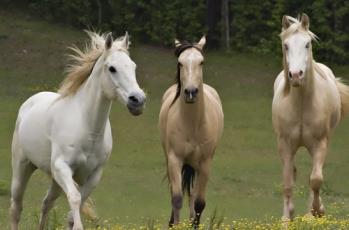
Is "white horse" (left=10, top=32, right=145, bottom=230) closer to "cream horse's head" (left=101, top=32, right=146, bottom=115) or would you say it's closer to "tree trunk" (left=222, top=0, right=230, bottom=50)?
"cream horse's head" (left=101, top=32, right=146, bottom=115)

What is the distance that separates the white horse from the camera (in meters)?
9.91

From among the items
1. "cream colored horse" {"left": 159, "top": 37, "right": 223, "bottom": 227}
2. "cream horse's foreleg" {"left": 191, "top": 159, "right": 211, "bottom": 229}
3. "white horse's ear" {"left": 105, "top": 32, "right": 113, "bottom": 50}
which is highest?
"white horse's ear" {"left": 105, "top": 32, "right": 113, "bottom": 50}

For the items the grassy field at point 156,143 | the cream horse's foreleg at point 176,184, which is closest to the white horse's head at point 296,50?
the cream horse's foreleg at point 176,184

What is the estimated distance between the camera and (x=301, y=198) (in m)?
17.1

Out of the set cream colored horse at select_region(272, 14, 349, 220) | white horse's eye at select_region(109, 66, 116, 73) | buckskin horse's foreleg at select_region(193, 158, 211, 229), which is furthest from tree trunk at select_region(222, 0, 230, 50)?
white horse's eye at select_region(109, 66, 116, 73)

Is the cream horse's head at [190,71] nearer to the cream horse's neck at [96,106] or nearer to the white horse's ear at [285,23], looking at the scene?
the white horse's ear at [285,23]

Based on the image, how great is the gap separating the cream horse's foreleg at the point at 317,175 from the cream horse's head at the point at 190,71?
1.52m

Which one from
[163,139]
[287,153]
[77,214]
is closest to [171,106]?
[163,139]

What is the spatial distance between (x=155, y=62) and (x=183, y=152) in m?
18.9

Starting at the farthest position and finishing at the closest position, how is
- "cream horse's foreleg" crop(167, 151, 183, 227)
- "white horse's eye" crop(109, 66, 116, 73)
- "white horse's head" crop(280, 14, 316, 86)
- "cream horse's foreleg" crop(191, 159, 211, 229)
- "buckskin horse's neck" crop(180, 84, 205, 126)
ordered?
"cream horse's foreleg" crop(191, 159, 211, 229) → "buckskin horse's neck" crop(180, 84, 205, 126) → "cream horse's foreleg" crop(167, 151, 183, 227) → "white horse's head" crop(280, 14, 316, 86) → "white horse's eye" crop(109, 66, 116, 73)

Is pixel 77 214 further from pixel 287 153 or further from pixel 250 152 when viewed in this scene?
pixel 250 152

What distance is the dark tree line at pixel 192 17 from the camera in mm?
31234

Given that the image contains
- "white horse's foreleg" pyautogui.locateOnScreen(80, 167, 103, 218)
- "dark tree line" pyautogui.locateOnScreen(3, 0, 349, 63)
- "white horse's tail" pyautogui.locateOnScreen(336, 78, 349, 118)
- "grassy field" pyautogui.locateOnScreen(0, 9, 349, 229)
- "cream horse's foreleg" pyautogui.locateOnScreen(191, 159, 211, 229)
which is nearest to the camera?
"white horse's foreleg" pyautogui.locateOnScreen(80, 167, 103, 218)

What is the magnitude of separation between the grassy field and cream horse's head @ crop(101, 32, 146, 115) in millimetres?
1763
